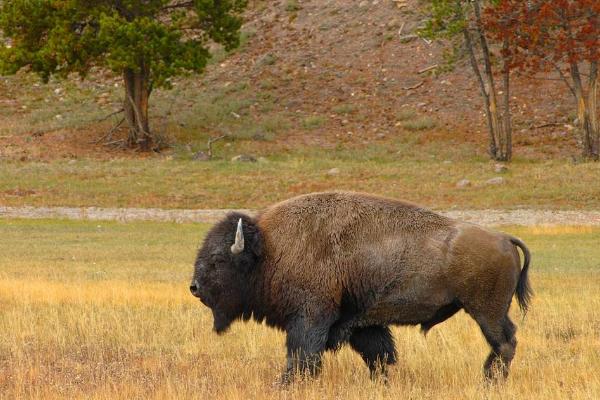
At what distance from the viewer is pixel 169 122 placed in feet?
157

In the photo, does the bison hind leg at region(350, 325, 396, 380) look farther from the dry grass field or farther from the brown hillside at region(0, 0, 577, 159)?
the brown hillside at region(0, 0, 577, 159)

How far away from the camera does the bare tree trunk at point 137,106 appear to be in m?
42.5

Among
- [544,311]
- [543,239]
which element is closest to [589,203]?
[543,239]

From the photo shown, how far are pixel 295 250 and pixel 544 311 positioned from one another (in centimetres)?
514

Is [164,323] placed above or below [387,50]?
below

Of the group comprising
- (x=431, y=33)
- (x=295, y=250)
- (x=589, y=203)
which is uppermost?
(x=431, y=33)

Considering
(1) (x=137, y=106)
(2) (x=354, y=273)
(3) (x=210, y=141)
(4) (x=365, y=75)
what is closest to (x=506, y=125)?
(3) (x=210, y=141)

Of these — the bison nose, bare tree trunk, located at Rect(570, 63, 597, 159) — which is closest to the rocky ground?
bare tree trunk, located at Rect(570, 63, 597, 159)

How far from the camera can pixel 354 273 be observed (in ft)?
29.4

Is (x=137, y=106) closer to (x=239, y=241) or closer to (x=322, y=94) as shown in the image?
(x=322, y=94)

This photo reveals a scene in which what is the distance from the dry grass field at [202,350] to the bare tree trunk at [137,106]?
2473 cm

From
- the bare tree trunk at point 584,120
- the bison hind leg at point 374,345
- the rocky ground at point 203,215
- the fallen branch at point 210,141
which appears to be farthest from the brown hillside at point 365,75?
the bison hind leg at point 374,345

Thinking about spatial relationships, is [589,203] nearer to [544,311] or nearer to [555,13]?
[555,13]

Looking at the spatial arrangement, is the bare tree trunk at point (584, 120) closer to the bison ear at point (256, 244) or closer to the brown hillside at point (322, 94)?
the brown hillside at point (322, 94)
